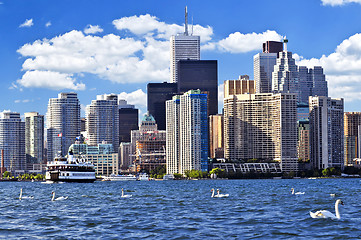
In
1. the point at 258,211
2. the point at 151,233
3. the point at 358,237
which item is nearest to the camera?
the point at 358,237

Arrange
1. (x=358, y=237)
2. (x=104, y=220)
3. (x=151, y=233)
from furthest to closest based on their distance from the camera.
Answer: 1. (x=104, y=220)
2. (x=151, y=233)
3. (x=358, y=237)

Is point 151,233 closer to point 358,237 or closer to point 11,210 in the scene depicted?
point 358,237

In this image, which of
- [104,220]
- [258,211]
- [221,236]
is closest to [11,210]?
[104,220]

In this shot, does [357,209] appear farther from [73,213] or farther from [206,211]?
[73,213]

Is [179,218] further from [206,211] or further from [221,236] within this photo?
[221,236]

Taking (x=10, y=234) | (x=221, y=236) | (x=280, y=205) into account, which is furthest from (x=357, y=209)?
(x=10, y=234)

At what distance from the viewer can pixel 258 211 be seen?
84312 mm

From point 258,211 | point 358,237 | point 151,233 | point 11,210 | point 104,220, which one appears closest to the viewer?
point 358,237

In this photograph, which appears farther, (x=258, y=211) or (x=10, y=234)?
(x=258, y=211)

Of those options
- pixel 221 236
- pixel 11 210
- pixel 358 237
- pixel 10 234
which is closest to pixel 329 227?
pixel 358 237

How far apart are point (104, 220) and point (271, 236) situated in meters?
23.4

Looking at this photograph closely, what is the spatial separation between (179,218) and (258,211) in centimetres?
1328

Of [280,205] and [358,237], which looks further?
[280,205]

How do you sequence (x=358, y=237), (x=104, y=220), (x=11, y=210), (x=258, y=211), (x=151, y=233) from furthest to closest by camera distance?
(x=11, y=210) < (x=258, y=211) < (x=104, y=220) < (x=151, y=233) < (x=358, y=237)
